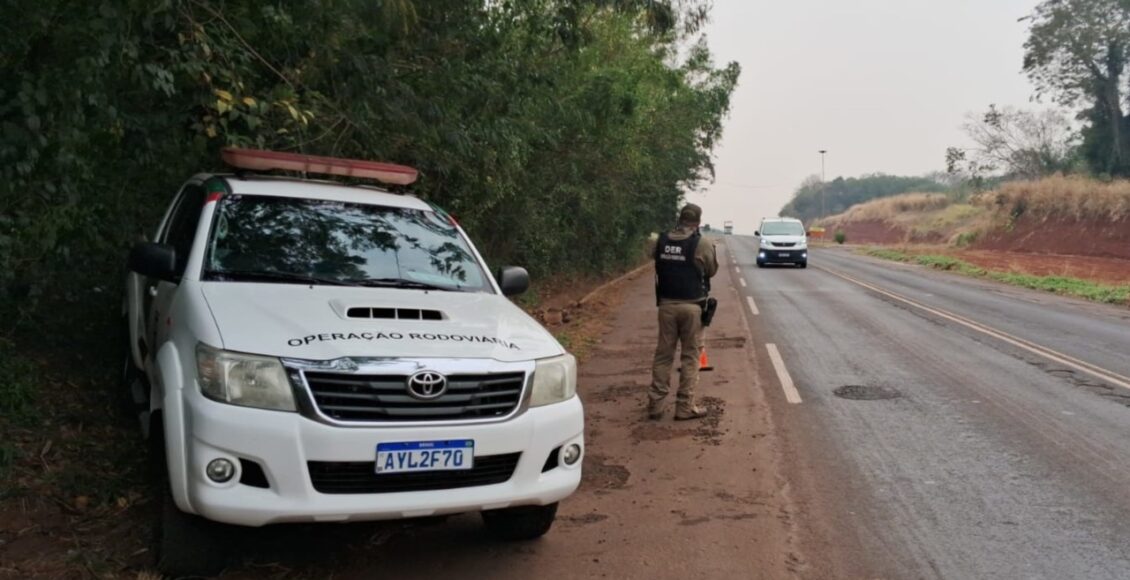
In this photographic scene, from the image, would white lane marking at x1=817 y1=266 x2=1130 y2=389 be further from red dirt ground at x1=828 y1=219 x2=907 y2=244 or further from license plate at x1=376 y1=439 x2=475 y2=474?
red dirt ground at x1=828 y1=219 x2=907 y2=244

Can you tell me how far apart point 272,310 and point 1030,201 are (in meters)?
48.5

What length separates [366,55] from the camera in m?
7.69

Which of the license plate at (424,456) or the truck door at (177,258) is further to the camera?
the truck door at (177,258)

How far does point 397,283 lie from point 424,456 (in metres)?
1.39

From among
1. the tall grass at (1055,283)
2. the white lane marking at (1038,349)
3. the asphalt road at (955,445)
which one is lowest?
the tall grass at (1055,283)

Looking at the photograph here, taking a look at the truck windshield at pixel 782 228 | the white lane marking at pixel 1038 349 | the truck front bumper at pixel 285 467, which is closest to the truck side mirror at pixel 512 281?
the truck front bumper at pixel 285 467

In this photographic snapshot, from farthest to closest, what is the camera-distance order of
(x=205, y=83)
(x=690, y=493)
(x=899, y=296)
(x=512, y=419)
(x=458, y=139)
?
(x=899, y=296)
(x=458, y=139)
(x=205, y=83)
(x=690, y=493)
(x=512, y=419)

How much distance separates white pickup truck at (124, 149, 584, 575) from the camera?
3.56 meters

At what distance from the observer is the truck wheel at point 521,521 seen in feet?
14.8

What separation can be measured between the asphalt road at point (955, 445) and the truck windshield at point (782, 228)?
18248mm

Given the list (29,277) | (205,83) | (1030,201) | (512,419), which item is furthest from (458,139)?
(1030,201)

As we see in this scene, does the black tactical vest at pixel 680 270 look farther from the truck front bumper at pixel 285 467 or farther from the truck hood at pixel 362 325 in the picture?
the truck front bumper at pixel 285 467

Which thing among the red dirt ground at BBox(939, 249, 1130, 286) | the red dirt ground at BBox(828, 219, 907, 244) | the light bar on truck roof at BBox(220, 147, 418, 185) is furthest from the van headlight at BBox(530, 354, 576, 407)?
the red dirt ground at BBox(828, 219, 907, 244)

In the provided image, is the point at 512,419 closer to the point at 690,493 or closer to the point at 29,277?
the point at 690,493
